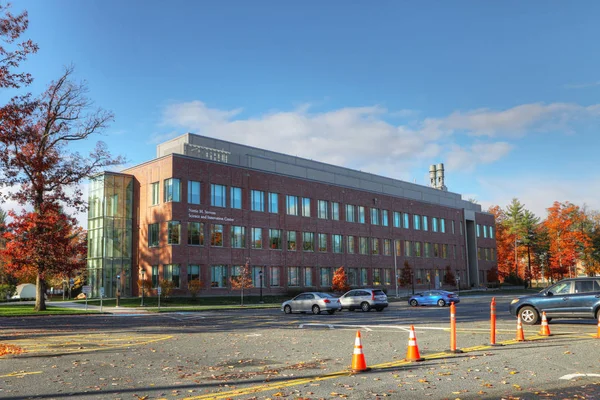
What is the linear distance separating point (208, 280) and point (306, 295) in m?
22.8

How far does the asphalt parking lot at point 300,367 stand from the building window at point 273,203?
43.2 metres

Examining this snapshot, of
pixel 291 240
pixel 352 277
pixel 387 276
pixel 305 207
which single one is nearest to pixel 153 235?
pixel 291 240

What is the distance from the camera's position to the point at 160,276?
5300 cm

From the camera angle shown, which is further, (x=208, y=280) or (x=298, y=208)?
(x=298, y=208)

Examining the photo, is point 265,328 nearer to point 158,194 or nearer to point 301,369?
point 301,369

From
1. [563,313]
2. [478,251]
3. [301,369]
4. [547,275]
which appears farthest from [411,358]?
[547,275]

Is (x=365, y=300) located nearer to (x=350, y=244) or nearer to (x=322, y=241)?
(x=322, y=241)

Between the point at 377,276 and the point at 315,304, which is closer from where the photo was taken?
the point at 315,304

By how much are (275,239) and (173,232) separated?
513 inches

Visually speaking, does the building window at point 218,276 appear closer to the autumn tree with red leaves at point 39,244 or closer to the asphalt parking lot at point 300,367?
the autumn tree with red leaves at point 39,244

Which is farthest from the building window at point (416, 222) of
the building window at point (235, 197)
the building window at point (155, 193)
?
the building window at point (155, 193)

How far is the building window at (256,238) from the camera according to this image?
193 feet

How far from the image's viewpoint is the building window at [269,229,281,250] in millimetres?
60844

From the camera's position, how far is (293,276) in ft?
205
